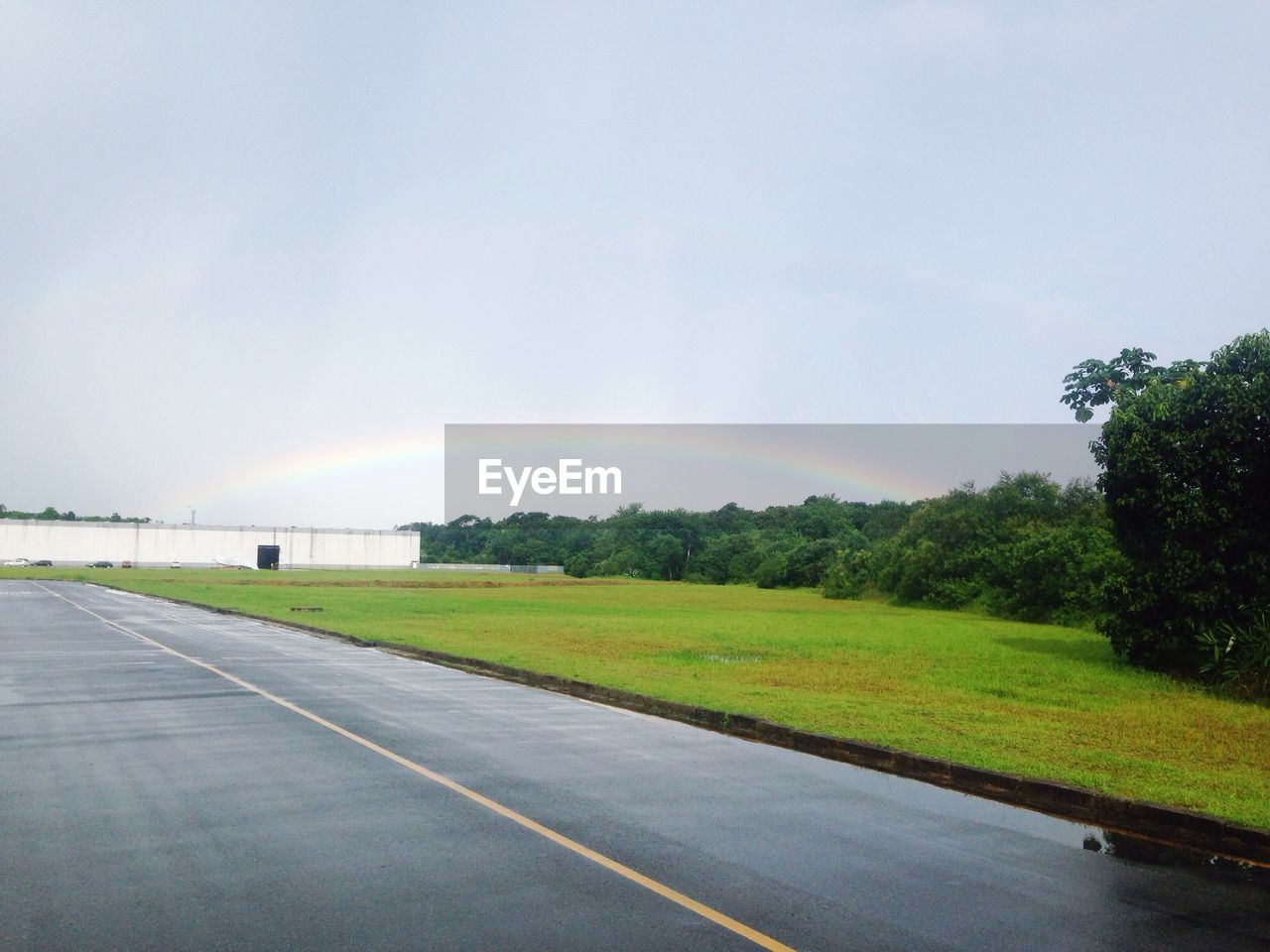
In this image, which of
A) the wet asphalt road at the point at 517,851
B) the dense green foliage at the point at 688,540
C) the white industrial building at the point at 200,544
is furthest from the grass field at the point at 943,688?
the white industrial building at the point at 200,544

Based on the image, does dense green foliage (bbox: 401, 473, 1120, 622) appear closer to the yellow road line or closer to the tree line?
the tree line

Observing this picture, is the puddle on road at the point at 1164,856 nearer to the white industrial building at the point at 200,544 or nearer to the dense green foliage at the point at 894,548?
the dense green foliage at the point at 894,548

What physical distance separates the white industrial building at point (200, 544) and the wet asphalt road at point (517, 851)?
113 m

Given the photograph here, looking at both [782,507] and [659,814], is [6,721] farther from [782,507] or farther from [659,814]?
[782,507]

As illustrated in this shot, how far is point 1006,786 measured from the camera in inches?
384

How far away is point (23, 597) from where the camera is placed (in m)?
48.0

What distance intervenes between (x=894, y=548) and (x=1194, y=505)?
50.1 m

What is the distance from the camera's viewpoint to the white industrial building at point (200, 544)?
123938mm

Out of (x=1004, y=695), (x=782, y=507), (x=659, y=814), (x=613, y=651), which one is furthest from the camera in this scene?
(x=782, y=507)

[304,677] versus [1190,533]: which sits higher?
[1190,533]

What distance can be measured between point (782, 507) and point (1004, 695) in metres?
154

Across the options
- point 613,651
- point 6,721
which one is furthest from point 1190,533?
point 6,721

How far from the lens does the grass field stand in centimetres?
1072

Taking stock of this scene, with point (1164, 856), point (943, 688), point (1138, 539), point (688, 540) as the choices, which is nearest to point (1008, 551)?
point (1138, 539)
